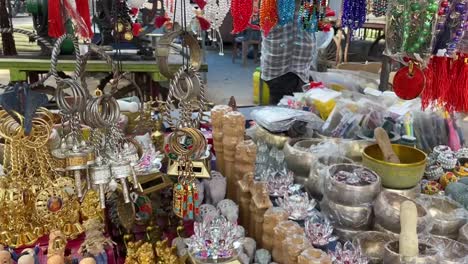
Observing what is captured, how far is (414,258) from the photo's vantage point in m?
0.85

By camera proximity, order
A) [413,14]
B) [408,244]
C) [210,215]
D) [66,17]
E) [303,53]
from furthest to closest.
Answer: [303,53] → [66,17] → [413,14] → [210,215] → [408,244]

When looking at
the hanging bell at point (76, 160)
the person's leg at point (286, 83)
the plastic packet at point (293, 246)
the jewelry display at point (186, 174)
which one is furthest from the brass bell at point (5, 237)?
the person's leg at point (286, 83)

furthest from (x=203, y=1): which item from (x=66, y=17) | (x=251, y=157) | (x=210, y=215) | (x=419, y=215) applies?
(x=419, y=215)

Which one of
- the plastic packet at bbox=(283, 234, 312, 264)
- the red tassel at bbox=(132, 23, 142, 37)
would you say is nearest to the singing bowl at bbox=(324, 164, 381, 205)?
the plastic packet at bbox=(283, 234, 312, 264)

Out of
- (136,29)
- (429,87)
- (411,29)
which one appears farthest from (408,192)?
(136,29)

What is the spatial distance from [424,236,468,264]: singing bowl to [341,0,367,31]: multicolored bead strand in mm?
799

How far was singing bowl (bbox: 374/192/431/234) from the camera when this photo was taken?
38.7 inches

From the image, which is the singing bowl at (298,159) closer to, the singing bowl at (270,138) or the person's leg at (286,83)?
the singing bowl at (270,138)

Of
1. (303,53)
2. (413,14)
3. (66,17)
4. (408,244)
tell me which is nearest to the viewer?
(408,244)

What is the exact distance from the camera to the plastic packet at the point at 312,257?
752 millimetres

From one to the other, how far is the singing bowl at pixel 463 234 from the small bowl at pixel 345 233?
22 centimetres

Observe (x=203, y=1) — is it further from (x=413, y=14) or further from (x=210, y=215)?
(x=210, y=215)

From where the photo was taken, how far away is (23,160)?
0.94m

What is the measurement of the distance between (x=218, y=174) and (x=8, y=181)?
0.49 meters
